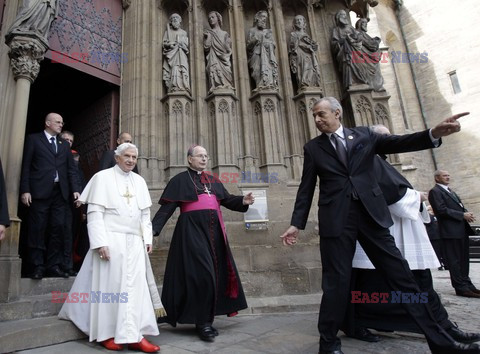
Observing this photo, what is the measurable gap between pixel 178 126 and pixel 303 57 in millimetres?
2923

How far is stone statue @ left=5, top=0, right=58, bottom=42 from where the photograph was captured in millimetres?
4336

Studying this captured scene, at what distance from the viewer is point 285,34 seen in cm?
740

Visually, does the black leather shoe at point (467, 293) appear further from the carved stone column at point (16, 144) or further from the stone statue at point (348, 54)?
the carved stone column at point (16, 144)

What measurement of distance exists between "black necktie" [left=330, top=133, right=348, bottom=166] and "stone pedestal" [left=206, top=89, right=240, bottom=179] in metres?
3.43

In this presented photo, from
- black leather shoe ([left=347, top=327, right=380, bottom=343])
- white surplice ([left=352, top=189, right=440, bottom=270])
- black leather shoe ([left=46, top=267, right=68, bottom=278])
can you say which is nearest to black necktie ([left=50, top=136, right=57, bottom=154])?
black leather shoe ([left=46, top=267, right=68, bottom=278])

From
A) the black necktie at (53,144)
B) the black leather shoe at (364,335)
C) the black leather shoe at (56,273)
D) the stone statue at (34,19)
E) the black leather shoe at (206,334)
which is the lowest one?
the black leather shoe at (364,335)

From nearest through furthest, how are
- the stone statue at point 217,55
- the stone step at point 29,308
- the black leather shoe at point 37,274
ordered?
the stone step at point 29,308 < the black leather shoe at point 37,274 < the stone statue at point 217,55

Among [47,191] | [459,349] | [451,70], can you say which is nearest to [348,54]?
[47,191]

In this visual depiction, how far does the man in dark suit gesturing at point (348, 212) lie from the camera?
235 centimetres

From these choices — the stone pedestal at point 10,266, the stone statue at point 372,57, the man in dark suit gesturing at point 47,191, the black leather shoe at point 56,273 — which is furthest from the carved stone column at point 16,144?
the stone statue at point 372,57

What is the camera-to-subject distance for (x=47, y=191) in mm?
4066

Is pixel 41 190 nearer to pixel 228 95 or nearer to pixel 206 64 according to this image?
pixel 228 95

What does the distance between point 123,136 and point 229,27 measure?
3961mm

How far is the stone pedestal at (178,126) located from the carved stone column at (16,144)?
221 centimetres
